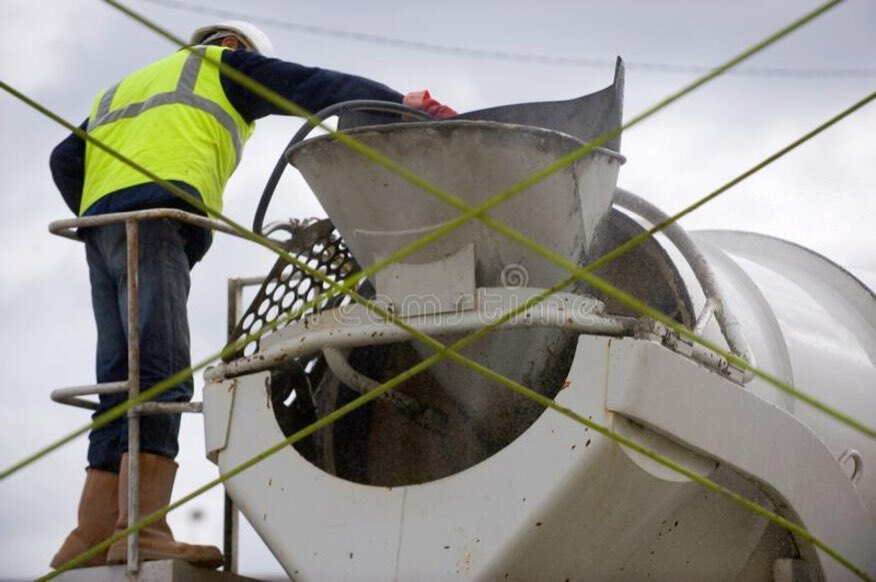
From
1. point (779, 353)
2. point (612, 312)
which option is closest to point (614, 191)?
point (612, 312)

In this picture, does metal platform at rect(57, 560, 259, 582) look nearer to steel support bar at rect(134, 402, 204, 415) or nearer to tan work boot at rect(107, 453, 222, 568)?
tan work boot at rect(107, 453, 222, 568)

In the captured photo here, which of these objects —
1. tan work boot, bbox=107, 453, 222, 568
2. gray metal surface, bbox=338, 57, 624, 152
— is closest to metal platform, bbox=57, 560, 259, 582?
tan work boot, bbox=107, 453, 222, 568

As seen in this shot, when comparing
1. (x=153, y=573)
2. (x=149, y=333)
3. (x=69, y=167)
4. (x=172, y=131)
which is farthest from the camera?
(x=69, y=167)

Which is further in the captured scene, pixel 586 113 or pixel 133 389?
pixel 133 389

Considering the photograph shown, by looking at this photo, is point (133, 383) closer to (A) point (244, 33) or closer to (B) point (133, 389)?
(B) point (133, 389)

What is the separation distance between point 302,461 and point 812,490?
148cm

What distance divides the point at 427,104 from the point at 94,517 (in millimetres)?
1667

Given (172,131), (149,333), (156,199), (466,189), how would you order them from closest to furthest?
(466,189) < (149,333) < (156,199) < (172,131)

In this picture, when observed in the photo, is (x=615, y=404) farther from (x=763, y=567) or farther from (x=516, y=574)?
(x=763, y=567)

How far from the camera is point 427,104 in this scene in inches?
185

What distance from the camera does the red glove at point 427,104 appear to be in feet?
15.4

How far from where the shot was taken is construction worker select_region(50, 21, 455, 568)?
4.99 m

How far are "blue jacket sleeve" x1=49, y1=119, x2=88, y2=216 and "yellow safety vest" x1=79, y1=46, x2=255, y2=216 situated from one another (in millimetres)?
74

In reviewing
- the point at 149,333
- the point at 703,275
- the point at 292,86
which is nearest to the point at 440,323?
the point at 703,275
